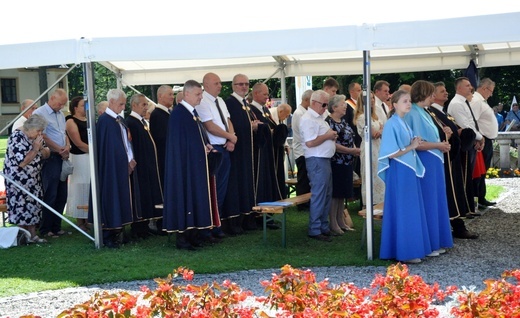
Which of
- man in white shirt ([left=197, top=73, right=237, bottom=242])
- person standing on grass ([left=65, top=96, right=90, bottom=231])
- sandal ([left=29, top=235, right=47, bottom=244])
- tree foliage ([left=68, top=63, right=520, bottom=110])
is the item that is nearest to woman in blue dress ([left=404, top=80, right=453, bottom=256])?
man in white shirt ([left=197, top=73, right=237, bottom=242])

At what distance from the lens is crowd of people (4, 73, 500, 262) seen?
8453 mm

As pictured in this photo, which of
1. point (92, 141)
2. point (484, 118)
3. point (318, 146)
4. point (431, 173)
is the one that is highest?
point (484, 118)

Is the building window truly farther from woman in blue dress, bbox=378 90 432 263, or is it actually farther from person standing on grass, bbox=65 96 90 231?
woman in blue dress, bbox=378 90 432 263

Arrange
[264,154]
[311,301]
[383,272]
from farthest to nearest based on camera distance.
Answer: [264,154], [383,272], [311,301]

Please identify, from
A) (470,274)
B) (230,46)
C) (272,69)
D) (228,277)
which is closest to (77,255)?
(228,277)

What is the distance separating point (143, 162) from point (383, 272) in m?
3.69

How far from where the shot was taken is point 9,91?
64000mm

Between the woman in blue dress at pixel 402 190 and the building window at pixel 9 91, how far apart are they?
193 ft

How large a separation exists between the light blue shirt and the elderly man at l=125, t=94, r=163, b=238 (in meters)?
0.96

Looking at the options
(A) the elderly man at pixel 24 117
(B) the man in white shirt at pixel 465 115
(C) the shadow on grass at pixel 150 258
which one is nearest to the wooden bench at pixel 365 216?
(C) the shadow on grass at pixel 150 258

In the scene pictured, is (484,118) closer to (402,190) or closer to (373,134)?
(373,134)

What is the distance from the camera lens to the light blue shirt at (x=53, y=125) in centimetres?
1062

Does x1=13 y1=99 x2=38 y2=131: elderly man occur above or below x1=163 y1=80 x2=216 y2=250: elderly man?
above

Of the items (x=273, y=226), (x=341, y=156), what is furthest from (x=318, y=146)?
(x=273, y=226)
